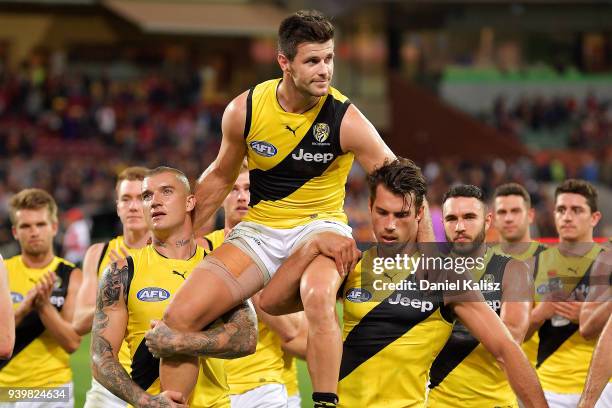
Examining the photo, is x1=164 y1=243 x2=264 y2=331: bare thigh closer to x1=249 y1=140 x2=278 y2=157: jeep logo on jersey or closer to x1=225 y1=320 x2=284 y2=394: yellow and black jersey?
x1=249 y1=140 x2=278 y2=157: jeep logo on jersey

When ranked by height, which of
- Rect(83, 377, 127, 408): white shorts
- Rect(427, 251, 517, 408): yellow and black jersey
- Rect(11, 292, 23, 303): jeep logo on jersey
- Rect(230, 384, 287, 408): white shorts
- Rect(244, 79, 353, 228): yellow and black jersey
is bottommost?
Rect(230, 384, 287, 408): white shorts

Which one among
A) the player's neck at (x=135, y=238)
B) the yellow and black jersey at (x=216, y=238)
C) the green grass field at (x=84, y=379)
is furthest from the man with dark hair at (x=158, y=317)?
the green grass field at (x=84, y=379)

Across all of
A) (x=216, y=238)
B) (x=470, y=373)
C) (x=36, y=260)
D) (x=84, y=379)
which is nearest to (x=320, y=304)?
(x=470, y=373)

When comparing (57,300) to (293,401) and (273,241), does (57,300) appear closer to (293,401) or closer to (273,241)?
(293,401)

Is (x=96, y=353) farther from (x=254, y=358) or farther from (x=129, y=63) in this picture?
(x=129, y=63)

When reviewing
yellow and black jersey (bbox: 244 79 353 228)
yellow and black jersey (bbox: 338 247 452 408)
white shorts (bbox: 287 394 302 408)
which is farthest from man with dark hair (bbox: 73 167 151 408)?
yellow and black jersey (bbox: 338 247 452 408)

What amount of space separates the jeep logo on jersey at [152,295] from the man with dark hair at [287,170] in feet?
1.30

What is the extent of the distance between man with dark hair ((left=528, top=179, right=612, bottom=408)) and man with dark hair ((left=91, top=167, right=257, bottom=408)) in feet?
9.00

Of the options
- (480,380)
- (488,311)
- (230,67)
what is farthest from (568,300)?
(230,67)

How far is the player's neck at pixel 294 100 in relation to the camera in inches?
227

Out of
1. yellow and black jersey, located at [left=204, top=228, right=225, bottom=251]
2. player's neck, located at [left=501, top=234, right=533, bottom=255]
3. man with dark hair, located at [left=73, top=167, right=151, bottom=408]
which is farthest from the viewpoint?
man with dark hair, located at [left=73, top=167, right=151, bottom=408]

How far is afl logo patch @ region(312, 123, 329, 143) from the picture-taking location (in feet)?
18.9

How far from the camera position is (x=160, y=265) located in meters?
5.95

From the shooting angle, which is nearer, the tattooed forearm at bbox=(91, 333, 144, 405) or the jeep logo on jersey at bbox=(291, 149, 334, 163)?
the tattooed forearm at bbox=(91, 333, 144, 405)
